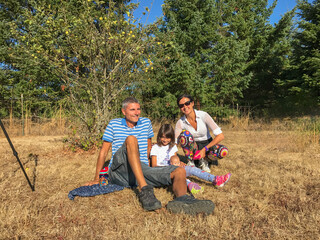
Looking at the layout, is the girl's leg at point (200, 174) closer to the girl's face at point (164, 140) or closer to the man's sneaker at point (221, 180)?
the man's sneaker at point (221, 180)

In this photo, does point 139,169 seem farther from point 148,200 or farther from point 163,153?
point 163,153

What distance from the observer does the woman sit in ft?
12.8

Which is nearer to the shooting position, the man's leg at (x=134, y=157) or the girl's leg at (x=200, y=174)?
the man's leg at (x=134, y=157)

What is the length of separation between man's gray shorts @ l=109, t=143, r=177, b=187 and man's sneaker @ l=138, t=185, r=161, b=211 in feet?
1.10

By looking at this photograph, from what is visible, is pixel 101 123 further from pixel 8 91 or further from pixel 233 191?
pixel 8 91

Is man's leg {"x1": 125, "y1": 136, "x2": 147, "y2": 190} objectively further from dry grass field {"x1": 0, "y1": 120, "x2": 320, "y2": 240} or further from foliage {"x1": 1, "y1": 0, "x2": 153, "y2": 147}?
foliage {"x1": 1, "y1": 0, "x2": 153, "y2": 147}

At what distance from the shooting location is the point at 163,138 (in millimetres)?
3561

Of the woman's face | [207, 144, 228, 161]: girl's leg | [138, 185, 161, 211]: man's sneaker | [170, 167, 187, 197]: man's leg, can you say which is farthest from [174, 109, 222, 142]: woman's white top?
[138, 185, 161, 211]: man's sneaker

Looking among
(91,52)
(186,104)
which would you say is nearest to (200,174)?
(186,104)

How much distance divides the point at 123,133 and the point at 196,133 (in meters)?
1.48

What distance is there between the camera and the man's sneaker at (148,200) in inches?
101

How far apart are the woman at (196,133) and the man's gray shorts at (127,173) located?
3.27 feet

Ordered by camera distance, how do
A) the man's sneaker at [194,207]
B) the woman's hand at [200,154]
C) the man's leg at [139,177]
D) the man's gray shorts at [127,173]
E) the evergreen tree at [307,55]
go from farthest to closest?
the evergreen tree at [307,55] → the woman's hand at [200,154] → the man's gray shorts at [127,173] → the man's leg at [139,177] → the man's sneaker at [194,207]

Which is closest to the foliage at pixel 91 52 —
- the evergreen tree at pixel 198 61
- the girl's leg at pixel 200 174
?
the girl's leg at pixel 200 174
